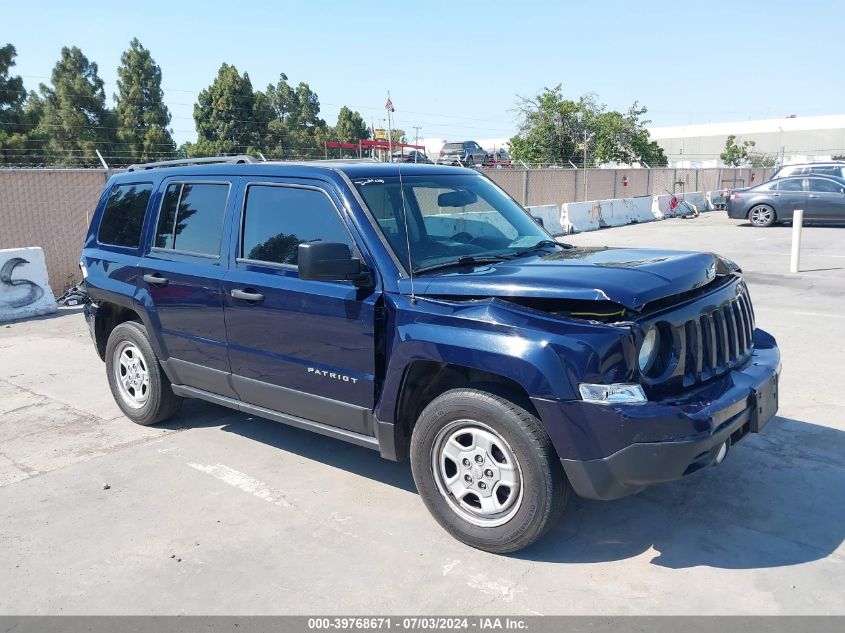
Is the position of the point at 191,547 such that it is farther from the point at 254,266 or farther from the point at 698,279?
the point at 698,279

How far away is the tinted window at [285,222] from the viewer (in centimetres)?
426

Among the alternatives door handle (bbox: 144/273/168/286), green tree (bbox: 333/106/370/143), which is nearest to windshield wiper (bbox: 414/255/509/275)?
door handle (bbox: 144/273/168/286)

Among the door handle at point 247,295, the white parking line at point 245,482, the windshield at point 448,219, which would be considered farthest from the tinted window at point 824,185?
the white parking line at point 245,482

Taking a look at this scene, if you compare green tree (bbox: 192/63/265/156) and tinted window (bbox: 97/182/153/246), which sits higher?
green tree (bbox: 192/63/265/156)

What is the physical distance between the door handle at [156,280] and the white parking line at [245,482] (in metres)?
1.31

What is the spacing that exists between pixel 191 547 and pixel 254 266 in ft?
5.68

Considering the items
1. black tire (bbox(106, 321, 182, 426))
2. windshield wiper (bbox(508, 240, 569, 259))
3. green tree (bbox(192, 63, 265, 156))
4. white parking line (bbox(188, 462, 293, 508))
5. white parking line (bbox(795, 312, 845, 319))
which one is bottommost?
white parking line (bbox(188, 462, 293, 508))

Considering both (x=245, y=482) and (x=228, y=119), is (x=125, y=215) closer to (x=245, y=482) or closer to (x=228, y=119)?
(x=245, y=482)

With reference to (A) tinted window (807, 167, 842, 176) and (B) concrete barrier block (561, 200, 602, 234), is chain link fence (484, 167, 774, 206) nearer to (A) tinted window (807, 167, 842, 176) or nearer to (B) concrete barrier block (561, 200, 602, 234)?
(B) concrete barrier block (561, 200, 602, 234)

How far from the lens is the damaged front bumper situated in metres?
3.19

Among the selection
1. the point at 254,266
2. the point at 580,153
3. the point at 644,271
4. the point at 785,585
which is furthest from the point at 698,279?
the point at 580,153

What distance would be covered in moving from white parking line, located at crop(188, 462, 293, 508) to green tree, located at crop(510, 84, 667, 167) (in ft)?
110

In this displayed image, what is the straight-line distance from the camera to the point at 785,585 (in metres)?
3.33

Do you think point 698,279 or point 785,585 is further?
point 698,279
